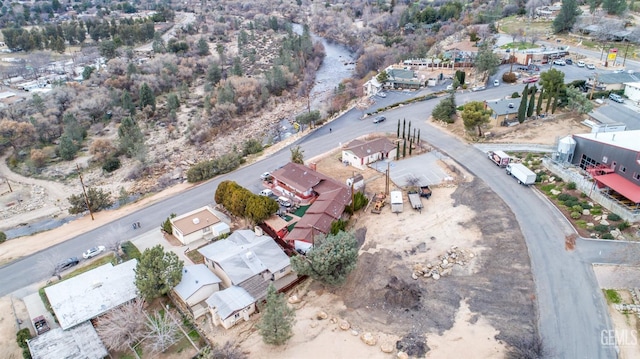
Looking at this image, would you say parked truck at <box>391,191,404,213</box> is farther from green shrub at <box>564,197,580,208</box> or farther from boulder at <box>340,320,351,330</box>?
green shrub at <box>564,197,580,208</box>

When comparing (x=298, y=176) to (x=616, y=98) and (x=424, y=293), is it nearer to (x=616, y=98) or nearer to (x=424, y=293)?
(x=424, y=293)

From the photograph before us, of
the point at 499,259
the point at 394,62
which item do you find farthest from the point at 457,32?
the point at 499,259

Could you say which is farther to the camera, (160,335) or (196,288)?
(196,288)

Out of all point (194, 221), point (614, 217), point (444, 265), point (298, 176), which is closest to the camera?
point (444, 265)

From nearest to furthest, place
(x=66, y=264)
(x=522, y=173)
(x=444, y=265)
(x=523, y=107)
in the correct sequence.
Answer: (x=444, y=265) < (x=66, y=264) < (x=522, y=173) < (x=523, y=107)

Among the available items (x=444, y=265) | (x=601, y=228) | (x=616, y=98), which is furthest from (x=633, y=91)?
(x=444, y=265)

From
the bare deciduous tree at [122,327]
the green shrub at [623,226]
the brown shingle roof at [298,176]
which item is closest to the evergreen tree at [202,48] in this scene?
the brown shingle roof at [298,176]

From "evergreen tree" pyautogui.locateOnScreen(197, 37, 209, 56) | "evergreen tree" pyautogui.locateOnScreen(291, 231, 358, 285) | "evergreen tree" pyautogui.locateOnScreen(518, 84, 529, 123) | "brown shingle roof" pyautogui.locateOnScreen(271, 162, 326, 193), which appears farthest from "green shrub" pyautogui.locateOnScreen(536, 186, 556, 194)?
"evergreen tree" pyautogui.locateOnScreen(197, 37, 209, 56)
